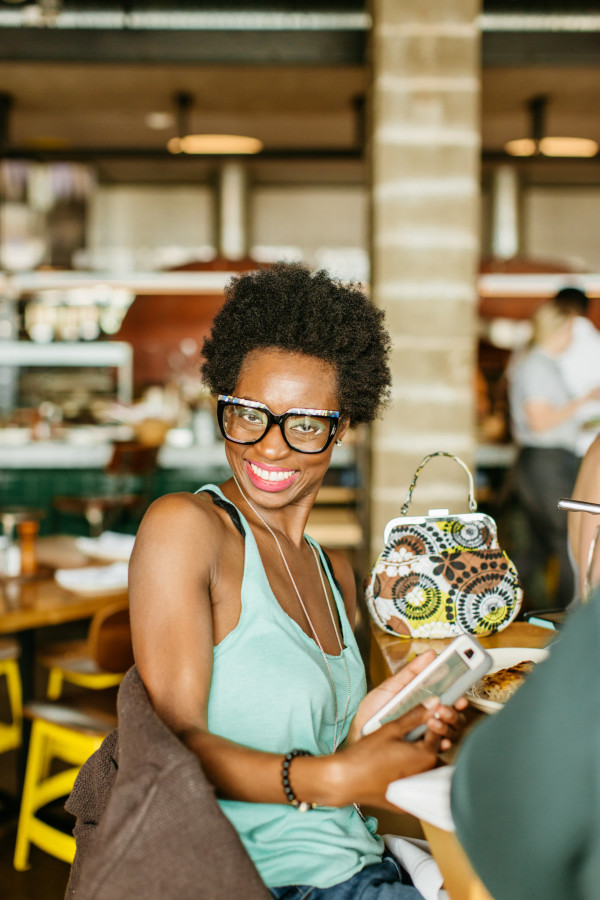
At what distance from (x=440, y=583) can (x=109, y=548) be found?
77.6 inches

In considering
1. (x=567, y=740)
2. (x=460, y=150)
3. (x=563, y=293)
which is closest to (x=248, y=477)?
(x=567, y=740)

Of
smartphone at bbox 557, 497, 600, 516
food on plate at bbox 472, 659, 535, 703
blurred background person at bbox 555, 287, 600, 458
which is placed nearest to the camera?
smartphone at bbox 557, 497, 600, 516

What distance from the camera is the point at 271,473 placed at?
1309 millimetres

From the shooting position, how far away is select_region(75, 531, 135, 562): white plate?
3.08 metres

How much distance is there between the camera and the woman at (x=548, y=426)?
3.87 meters

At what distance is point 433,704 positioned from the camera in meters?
0.93

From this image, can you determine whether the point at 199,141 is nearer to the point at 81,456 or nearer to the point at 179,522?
the point at 81,456

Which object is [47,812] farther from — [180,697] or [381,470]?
[180,697]

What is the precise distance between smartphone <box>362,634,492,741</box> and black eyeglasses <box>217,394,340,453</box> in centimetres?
44

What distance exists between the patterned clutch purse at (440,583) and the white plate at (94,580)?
130cm

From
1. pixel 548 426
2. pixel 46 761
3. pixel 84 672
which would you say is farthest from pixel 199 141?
pixel 46 761

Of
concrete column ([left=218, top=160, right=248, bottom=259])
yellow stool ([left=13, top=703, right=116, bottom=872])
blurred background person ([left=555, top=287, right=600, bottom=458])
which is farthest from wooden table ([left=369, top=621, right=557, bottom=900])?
concrete column ([left=218, top=160, right=248, bottom=259])

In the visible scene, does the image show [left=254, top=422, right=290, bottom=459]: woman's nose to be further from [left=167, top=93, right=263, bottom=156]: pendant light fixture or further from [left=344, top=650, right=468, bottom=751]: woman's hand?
[left=167, top=93, right=263, bottom=156]: pendant light fixture

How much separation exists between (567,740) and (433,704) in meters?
0.39
